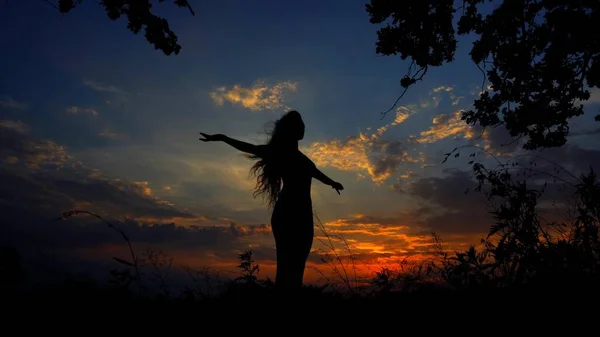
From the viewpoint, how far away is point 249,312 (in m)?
3.71

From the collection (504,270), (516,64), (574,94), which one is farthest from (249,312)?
(574,94)

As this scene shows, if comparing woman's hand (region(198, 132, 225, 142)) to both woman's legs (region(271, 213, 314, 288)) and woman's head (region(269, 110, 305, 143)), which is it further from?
woman's legs (region(271, 213, 314, 288))

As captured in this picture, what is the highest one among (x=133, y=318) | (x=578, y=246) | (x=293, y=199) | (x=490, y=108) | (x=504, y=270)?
(x=490, y=108)

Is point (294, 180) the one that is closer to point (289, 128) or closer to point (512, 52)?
point (289, 128)

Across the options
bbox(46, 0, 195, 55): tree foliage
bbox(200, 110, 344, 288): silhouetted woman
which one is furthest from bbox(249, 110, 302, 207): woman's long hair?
bbox(46, 0, 195, 55): tree foliage

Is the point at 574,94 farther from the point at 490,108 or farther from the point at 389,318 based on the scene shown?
the point at 389,318

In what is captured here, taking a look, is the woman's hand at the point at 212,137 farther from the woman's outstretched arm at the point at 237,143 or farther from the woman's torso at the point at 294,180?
the woman's torso at the point at 294,180

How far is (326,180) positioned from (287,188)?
1040 mm

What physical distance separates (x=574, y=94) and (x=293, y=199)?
23.9 feet

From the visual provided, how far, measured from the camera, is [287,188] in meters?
7.84

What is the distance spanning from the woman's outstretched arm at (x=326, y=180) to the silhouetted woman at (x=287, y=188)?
10cm

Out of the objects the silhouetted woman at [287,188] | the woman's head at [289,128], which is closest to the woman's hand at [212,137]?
the silhouetted woman at [287,188]

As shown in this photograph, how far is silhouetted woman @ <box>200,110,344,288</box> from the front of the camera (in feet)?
25.1

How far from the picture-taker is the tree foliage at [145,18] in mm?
7906
